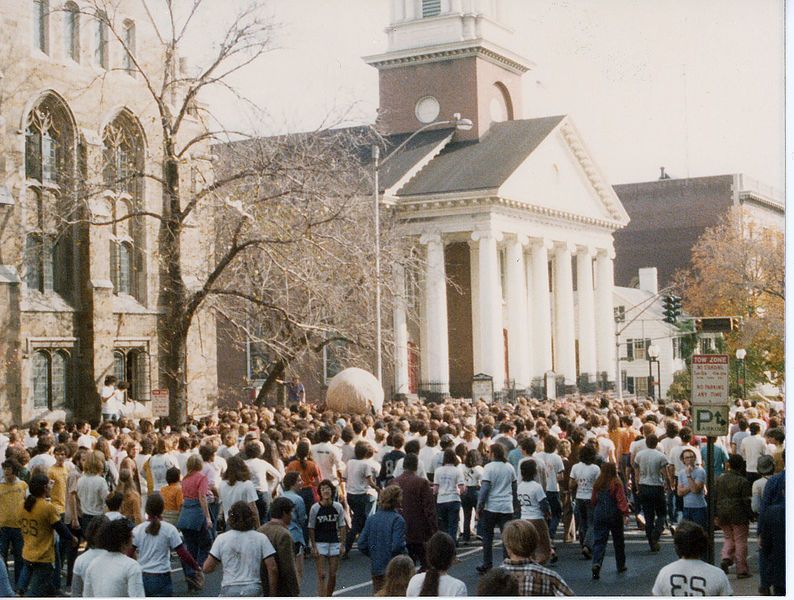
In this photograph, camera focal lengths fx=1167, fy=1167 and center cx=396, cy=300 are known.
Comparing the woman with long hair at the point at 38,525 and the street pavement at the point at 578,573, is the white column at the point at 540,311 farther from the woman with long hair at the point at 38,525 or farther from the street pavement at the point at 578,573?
the woman with long hair at the point at 38,525

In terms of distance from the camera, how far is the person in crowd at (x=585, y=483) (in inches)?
546

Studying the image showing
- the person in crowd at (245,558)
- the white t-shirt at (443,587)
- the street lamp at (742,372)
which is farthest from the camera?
the street lamp at (742,372)

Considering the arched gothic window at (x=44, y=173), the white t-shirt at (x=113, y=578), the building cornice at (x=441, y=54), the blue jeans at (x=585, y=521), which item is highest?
the building cornice at (x=441, y=54)

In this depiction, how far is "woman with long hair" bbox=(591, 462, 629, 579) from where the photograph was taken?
1295 centimetres

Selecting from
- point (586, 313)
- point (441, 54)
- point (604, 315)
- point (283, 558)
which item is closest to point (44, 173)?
point (283, 558)

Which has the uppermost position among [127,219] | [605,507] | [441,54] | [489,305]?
[441,54]

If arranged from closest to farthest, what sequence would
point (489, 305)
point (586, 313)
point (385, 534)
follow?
point (385, 534)
point (489, 305)
point (586, 313)

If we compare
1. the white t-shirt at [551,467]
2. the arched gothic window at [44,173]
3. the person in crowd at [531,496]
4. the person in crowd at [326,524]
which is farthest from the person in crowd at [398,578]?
the arched gothic window at [44,173]

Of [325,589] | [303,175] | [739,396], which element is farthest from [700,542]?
[739,396]

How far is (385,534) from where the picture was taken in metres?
10.3

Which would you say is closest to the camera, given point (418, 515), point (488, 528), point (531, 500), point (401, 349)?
point (418, 515)

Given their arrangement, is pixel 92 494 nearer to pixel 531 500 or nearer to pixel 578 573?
pixel 531 500

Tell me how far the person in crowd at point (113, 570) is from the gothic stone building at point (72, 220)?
1977cm

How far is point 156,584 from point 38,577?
2286 mm
